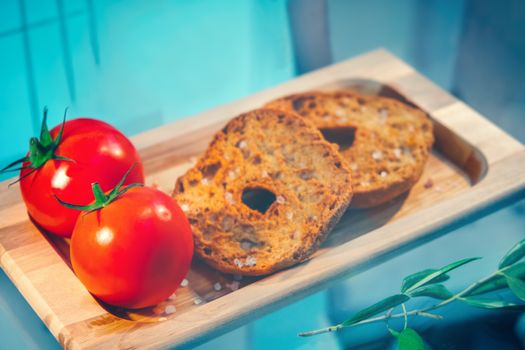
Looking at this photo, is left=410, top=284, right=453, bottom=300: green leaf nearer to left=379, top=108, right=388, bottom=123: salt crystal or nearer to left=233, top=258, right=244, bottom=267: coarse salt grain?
left=233, top=258, right=244, bottom=267: coarse salt grain

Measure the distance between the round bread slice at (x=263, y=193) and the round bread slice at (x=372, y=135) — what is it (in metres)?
0.08

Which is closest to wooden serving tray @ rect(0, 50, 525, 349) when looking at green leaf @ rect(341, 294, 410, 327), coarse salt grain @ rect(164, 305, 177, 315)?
coarse salt grain @ rect(164, 305, 177, 315)

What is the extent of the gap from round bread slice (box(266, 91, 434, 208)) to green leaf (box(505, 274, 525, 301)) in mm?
320

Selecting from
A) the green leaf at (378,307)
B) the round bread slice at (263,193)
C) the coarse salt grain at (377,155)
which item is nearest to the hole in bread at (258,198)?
the round bread slice at (263,193)

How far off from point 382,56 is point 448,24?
1.43 feet

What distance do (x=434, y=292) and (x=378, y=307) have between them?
0.11 meters

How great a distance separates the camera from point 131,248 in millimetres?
1276

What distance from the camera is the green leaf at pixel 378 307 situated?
128 cm

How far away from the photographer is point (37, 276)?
140 cm

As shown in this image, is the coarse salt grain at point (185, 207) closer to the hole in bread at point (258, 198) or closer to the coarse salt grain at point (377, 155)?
the hole in bread at point (258, 198)

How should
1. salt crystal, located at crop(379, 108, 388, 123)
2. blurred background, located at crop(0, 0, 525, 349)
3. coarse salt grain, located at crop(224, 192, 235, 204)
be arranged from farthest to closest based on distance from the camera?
blurred background, located at crop(0, 0, 525, 349), salt crystal, located at crop(379, 108, 388, 123), coarse salt grain, located at crop(224, 192, 235, 204)

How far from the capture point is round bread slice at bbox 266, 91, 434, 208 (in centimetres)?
156

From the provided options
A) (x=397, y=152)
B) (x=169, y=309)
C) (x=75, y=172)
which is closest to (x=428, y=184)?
(x=397, y=152)

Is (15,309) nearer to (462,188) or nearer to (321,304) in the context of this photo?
(321,304)
